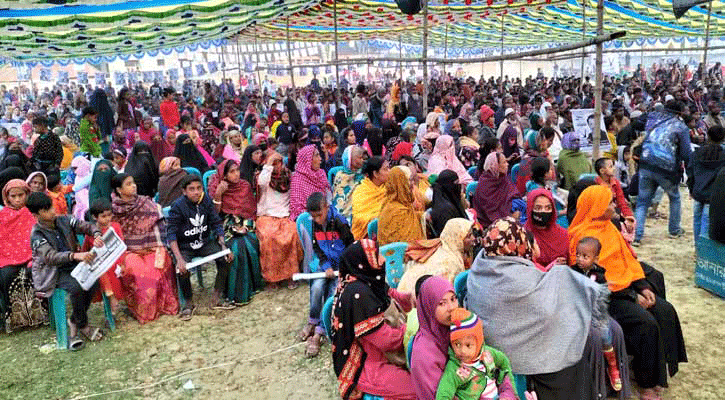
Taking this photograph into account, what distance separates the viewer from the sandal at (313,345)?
391cm

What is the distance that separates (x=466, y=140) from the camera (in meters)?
7.30

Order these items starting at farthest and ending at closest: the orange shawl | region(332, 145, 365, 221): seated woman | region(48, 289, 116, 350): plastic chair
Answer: region(332, 145, 365, 221): seated woman
region(48, 289, 116, 350): plastic chair
the orange shawl

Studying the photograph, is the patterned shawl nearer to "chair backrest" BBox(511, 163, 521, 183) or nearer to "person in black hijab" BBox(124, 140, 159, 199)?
"person in black hijab" BBox(124, 140, 159, 199)

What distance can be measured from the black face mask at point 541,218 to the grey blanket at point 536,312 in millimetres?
817

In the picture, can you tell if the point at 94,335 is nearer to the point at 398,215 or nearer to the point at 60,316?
the point at 60,316

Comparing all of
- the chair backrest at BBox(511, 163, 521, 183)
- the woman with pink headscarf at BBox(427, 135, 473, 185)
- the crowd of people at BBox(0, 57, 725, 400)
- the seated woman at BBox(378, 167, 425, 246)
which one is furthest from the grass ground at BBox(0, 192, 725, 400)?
the woman with pink headscarf at BBox(427, 135, 473, 185)

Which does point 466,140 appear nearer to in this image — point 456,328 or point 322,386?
point 322,386

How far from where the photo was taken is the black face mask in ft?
11.2

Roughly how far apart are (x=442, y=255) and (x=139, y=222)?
107 inches

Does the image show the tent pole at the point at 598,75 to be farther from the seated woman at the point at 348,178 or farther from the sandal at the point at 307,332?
the sandal at the point at 307,332

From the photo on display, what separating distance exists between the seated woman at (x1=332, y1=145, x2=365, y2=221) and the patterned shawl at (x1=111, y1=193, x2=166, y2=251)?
178cm

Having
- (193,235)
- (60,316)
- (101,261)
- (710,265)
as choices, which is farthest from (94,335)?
(710,265)

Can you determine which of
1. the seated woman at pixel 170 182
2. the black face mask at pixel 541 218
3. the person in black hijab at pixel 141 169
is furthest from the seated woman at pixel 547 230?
the person in black hijab at pixel 141 169

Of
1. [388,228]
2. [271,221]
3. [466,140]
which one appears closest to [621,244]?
[388,228]
